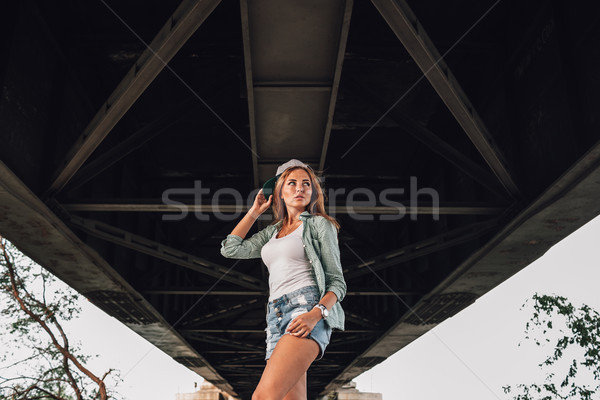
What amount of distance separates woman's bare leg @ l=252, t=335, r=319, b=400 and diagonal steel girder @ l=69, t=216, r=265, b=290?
556 centimetres

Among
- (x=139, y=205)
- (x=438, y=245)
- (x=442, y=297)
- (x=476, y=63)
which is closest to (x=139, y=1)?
(x=139, y=205)

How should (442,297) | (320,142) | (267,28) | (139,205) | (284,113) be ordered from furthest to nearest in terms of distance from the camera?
1. (442,297)
2. (139,205)
3. (320,142)
4. (284,113)
5. (267,28)

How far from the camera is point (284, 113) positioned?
5.97 meters

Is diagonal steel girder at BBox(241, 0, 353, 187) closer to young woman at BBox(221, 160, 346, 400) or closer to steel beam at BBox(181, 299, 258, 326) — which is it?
young woman at BBox(221, 160, 346, 400)

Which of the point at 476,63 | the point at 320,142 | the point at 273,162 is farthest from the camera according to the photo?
the point at 476,63

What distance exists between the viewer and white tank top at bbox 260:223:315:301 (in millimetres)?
2949

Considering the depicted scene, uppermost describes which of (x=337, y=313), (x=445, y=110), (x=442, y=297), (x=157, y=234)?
(x=445, y=110)

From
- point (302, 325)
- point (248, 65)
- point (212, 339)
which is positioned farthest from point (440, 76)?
point (212, 339)

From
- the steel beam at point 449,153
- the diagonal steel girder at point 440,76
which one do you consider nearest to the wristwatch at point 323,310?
the diagonal steel girder at point 440,76

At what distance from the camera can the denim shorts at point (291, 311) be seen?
2.81 metres

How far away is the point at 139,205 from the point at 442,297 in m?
5.93

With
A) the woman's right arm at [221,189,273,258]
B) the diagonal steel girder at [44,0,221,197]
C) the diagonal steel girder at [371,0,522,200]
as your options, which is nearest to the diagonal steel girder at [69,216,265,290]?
the diagonal steel girder at [44,0,221,197]

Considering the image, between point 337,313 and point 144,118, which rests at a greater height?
point 144,118

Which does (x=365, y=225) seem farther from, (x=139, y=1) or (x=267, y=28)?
(x=267, y=28)
